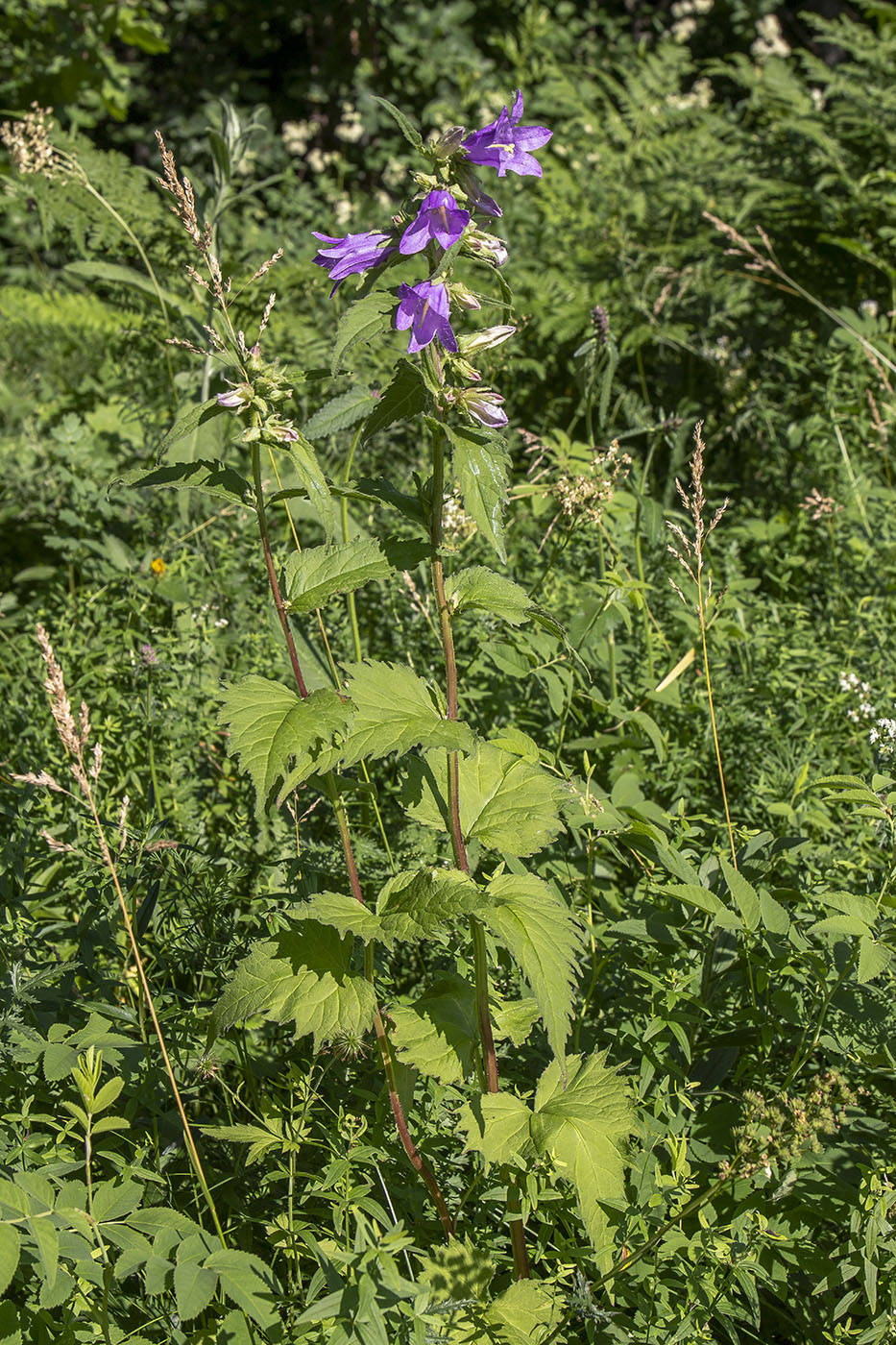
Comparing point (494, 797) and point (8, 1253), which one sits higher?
point (494, 797)

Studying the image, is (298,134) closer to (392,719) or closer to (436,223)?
(436,223)

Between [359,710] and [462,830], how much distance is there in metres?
0.29

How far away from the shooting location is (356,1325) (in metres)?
1.36

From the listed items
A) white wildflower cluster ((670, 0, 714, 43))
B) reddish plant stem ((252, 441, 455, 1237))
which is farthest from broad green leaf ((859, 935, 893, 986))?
white wildflower cluster ((670, 0, 714, 43))

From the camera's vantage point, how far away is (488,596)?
1659 mm

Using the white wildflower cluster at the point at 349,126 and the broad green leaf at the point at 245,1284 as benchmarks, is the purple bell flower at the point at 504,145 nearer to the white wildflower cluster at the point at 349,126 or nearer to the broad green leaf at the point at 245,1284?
the broad green leaf at the point at 245,1284

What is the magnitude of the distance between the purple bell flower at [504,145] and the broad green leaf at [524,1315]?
1.65 m

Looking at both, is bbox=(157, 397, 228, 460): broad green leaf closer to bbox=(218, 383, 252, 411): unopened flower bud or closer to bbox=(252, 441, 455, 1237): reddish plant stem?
bbox=(218, 383, 252, 411): unopened flower bud

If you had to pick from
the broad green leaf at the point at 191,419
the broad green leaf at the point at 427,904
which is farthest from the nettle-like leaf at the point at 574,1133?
the broad green leaf at the point at 191,419

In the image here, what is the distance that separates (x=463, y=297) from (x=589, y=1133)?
49.7 inches

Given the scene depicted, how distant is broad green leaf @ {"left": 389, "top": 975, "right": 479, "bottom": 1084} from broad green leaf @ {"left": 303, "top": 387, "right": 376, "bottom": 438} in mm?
947

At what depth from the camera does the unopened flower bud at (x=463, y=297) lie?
1541mm

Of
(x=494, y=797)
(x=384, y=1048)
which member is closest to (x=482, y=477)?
(x=494, y=797)

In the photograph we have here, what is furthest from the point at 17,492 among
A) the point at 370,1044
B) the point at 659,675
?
the point at 370,1044
